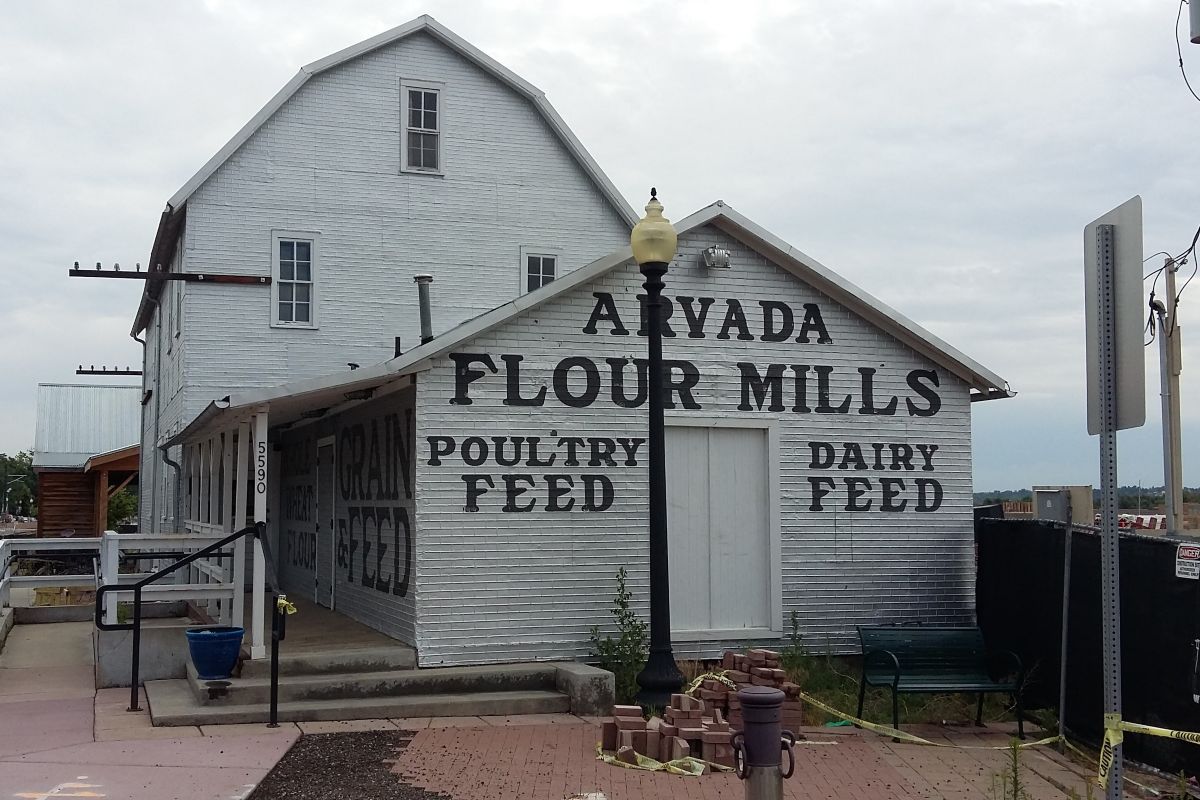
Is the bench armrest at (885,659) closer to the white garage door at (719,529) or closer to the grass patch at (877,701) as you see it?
the grass patch at (877,701)

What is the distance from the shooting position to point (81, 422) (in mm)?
41625

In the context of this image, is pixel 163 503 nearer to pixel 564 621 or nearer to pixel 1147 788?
pixel 564 621

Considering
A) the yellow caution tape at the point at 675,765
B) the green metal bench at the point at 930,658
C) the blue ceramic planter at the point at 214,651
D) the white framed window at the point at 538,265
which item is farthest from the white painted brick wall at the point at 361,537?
the white framed window at the point at 538,265

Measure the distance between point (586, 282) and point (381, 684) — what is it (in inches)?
167

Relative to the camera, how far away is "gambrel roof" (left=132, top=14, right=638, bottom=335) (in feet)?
60.0

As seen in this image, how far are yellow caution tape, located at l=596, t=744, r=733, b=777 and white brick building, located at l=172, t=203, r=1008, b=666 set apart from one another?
9.14ft

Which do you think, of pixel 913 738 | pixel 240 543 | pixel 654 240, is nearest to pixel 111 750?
pixel 240 543

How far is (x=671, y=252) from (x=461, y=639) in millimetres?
4016

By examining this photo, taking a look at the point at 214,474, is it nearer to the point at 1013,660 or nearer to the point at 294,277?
the point at 294,277

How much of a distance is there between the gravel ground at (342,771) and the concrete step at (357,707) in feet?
1.87

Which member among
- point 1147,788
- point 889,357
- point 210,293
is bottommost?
point 1147,788

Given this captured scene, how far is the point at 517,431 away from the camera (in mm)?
11352

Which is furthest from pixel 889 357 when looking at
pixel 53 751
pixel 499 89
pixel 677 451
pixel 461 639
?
pixel 499 89

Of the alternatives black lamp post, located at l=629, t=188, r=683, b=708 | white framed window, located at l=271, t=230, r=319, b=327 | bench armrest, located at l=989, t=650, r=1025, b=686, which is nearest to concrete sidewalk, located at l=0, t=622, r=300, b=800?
black lamp post, located at l=629, t=188, r=683, b=708
